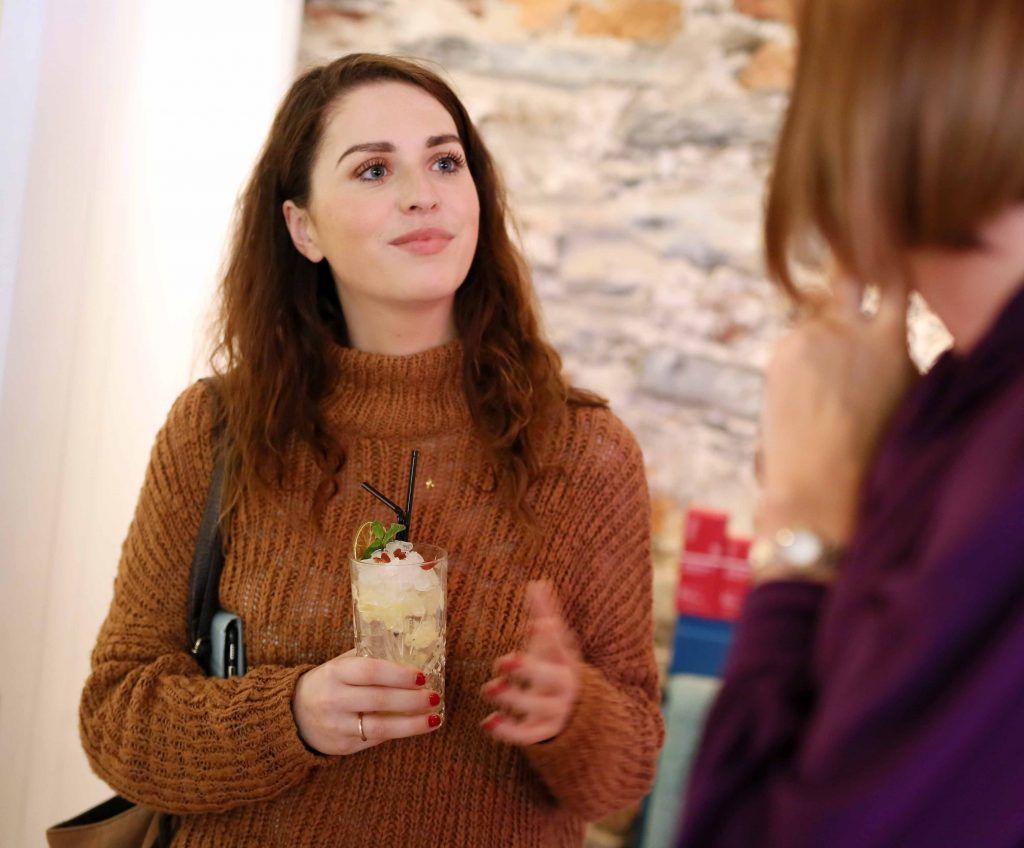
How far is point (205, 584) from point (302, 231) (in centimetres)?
64

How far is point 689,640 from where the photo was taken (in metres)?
2.56

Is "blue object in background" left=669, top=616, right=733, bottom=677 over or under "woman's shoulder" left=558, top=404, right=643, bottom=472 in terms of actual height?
under

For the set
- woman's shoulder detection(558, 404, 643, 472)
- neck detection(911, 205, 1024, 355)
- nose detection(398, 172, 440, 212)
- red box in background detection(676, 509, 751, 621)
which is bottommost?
red box in background detection(676, 509, 751, 621)

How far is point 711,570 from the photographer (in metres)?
2.61

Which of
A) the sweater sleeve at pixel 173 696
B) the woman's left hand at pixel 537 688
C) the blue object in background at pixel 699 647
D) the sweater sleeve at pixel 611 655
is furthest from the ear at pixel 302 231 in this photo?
the blue object in background at pixel 699 647

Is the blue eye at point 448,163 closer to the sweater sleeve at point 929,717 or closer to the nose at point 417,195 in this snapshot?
the nose at point 417,195

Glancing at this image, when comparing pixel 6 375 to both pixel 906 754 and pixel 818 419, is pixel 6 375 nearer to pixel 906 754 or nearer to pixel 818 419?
pixel 818 419

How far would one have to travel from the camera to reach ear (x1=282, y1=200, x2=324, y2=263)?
5.82 ft

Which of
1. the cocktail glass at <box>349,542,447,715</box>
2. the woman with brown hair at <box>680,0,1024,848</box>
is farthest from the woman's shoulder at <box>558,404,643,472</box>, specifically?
the woman with brown hair at <box>680,0,1024,848</box>

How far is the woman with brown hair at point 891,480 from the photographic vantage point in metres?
0.63

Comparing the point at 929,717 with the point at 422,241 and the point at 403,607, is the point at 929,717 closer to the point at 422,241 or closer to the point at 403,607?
the point at 403,607

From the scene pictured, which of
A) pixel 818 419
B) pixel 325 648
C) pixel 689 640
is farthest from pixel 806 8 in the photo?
pixel 689 640

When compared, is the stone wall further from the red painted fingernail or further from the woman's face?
the red painted fingernail

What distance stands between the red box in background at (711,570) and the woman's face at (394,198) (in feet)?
4.00
